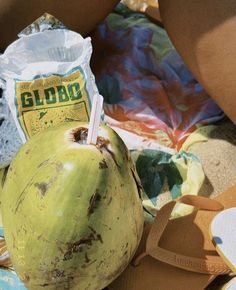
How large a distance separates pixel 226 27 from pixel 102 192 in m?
0.65

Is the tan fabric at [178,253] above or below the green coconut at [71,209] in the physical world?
below

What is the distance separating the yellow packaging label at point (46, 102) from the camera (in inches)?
46.6

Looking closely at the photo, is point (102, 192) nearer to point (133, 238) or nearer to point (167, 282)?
point (133, 238)

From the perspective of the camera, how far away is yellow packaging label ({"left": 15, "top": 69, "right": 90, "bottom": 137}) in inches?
46.6

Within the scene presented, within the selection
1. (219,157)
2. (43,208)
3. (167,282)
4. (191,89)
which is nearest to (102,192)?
(43,208)

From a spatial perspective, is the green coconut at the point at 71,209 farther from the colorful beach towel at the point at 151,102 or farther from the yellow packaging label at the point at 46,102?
the colorful beach towel at the point at 151,102

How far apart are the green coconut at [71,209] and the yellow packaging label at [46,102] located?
0.72 ft

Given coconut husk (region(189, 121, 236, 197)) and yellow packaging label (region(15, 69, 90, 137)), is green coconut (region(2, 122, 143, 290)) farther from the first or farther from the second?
coconut husk (region(189, 121, 236, 197))

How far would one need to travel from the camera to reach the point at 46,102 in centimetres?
119

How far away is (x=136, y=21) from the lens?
1914 mm

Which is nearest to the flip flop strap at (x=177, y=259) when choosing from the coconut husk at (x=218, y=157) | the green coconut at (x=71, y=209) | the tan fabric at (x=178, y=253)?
the tan fabric at (x=178, y=253)

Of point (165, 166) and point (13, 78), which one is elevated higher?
point (13, 78)

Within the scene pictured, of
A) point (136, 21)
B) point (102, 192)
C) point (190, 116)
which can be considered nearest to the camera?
point (102, 192)

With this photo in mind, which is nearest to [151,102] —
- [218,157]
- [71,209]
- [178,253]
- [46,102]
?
[218,157]
